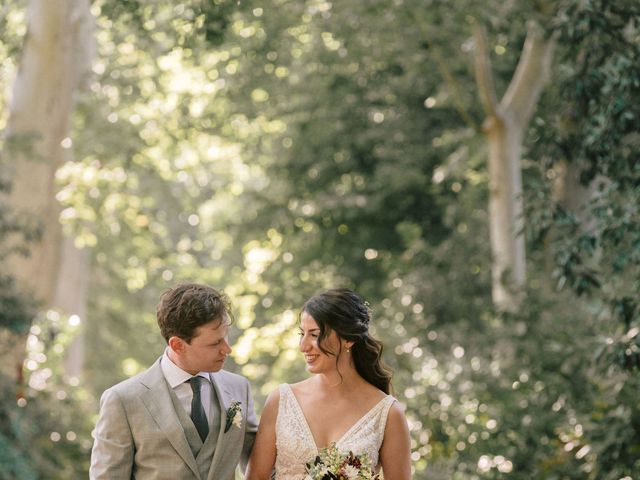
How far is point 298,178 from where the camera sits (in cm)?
1761

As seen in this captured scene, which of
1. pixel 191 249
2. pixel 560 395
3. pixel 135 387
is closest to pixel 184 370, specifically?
pixel 135 387

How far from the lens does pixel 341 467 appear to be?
506cm

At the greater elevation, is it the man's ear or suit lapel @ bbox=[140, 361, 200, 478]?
the man's ear

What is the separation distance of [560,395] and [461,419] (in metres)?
1.10

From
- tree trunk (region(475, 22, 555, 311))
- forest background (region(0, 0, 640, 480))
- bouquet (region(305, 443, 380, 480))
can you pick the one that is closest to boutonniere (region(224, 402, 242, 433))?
bouquet (region(305, 443, 380, 480))

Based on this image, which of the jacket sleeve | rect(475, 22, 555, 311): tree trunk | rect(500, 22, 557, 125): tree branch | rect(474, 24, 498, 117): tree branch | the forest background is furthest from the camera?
rect(500, 22, 557, 125): tree branch

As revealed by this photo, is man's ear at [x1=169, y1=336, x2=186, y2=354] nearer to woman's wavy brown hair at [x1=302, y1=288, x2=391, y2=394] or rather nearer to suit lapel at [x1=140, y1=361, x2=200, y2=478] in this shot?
suit lapel at [x1=140, y1=361, x2=200, y2=478]

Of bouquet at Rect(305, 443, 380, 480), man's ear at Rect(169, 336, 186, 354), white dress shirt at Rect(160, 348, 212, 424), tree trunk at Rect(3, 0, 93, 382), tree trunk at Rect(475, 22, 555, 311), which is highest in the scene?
tree trunk at Rect(3, 0, 93, 382)

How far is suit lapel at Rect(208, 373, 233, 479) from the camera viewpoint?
15.7 ft

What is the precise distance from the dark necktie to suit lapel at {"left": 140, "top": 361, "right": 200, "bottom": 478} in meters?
0.10

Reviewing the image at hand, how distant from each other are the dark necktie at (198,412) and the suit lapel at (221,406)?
63 millimetres

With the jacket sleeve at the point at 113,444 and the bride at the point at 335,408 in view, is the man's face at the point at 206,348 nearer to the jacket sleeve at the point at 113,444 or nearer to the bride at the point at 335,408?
the jacket sleeve at the point at 113,444

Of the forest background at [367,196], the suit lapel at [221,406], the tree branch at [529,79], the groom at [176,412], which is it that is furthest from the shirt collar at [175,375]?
the tree branch at [529,79]

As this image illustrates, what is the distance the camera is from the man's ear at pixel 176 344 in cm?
476
